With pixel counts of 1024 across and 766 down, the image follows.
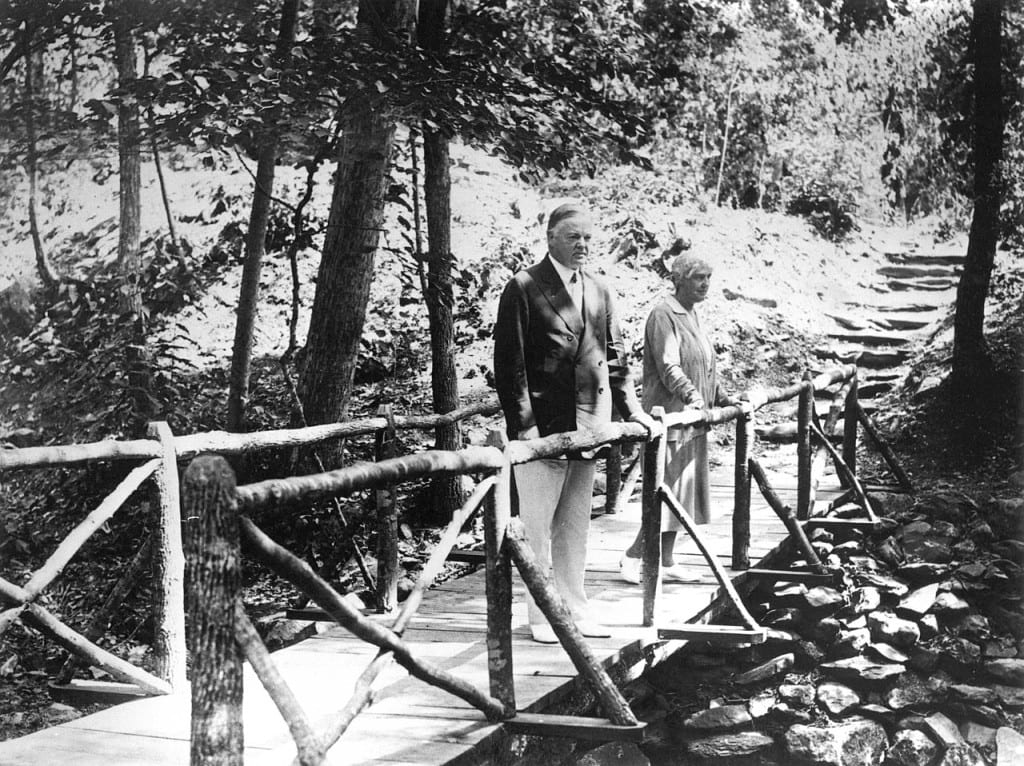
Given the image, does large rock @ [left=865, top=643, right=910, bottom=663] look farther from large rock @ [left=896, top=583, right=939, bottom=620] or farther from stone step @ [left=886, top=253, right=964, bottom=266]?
stone step @ [left=886, top=253, right=964, bottom=266]

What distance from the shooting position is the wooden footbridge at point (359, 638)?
2.43 m

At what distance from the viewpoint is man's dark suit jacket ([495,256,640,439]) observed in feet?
15.0

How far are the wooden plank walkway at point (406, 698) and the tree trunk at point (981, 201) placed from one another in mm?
5594

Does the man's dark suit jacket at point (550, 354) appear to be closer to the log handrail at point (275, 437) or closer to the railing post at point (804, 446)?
the log handrail at point (275, 437)

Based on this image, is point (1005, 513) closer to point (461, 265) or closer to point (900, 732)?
point (900, 732)

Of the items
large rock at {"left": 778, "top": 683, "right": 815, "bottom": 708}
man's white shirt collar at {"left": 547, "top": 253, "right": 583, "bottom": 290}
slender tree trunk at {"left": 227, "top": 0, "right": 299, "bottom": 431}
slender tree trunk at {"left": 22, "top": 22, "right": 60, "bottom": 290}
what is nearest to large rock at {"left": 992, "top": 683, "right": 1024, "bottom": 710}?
large rock at {"left": 778, "top": 683, "right": 815, "bottom": 708}

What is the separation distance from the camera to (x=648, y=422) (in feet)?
16.8

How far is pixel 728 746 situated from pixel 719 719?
0.70 ft

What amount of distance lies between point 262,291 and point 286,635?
4.74 meters

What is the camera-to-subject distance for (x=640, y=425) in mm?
5070

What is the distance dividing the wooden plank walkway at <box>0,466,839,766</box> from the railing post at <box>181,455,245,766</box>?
0.42 m

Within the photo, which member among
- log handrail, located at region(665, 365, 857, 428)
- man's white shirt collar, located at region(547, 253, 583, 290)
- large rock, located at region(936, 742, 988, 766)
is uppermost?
man's white shirt collar, located at region(547, 253, 583, 290)

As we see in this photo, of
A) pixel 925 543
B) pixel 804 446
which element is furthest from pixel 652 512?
pixel 925 543

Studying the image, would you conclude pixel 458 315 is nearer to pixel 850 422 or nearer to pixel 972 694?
pixel 850 422
